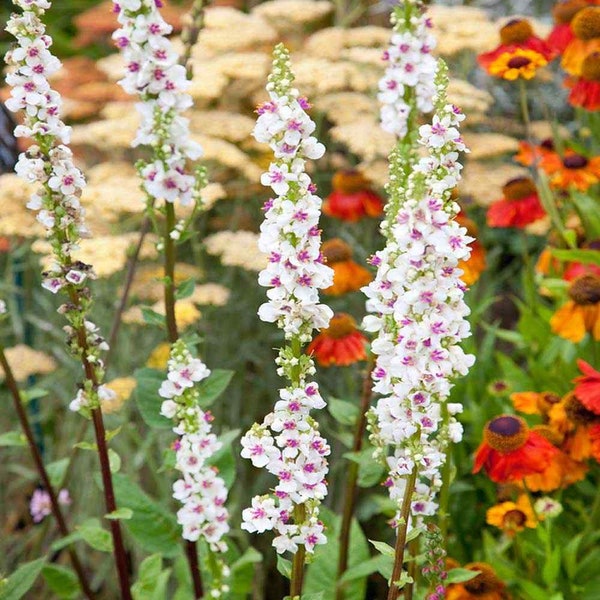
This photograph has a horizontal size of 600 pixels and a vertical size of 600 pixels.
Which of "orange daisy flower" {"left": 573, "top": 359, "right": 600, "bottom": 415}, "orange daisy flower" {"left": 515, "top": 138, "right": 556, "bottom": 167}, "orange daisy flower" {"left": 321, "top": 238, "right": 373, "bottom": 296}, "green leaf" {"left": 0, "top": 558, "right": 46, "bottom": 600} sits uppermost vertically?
"orange daisy flower" {"left": 515, "top": 138, "right": 556, "bottom": 167}

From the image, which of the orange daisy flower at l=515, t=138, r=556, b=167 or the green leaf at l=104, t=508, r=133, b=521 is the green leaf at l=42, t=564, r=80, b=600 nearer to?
the green leaf at l=104, t=508, r=133, b=521

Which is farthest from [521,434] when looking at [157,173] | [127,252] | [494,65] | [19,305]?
[19,305]

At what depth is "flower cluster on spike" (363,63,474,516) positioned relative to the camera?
107 centimetres

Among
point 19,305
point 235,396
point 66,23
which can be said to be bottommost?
point 235,396

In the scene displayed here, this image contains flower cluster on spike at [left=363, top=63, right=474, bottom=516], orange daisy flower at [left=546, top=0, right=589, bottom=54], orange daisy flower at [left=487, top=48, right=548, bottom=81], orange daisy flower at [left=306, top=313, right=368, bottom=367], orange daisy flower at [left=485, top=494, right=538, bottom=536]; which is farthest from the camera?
orange daisy flower at [left=546, top=0, right=589, bottom=54]

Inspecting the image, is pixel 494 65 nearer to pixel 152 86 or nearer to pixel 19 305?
pixel 152 86

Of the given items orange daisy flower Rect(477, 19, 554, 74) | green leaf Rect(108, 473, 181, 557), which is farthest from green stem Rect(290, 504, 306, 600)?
orange daisy flower Rect(477, 19, 554, 74)

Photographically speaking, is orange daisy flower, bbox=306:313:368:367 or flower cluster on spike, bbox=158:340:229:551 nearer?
flower cluster on spike, bbox=158:340:229:551

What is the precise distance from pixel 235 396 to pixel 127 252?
1.94 ft

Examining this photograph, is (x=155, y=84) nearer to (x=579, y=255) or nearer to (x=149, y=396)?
(x=149, y=396)

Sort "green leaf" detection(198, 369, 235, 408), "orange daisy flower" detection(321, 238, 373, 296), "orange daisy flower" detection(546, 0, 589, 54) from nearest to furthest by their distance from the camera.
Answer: "green leaf" detection(198, 369, 235, 408), "orange daisy flower" detection(321, 238, 373, 296), "orange daisy flower" detection(546, 0, 589, 54)

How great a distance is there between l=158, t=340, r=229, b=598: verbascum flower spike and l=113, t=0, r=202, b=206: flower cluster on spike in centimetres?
25

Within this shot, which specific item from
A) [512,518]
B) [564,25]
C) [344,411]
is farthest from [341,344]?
[564,25]

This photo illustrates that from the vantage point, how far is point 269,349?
298cm
